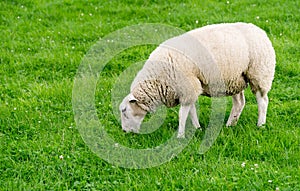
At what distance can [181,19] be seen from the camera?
10797mm

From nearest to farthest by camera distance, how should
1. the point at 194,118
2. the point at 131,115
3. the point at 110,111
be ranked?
the point at 131,115 < the point at 194,118 < the point at 110,111

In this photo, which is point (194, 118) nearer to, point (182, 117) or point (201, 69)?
point (182, 117)

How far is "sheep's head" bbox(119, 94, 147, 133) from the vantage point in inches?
251

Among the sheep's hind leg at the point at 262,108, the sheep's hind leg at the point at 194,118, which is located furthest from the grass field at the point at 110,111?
the sheep's hind leg at the point at 194,118

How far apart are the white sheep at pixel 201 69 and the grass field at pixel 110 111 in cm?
44

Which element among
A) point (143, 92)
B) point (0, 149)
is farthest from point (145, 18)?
point (0, 149)

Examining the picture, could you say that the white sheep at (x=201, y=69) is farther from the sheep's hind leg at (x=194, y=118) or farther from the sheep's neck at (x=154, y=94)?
the sheep's hind leg at (x=194, y=118)

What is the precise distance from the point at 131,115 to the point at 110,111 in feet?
Result: 2.67

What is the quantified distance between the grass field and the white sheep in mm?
441

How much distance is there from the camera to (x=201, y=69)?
6.04 meters

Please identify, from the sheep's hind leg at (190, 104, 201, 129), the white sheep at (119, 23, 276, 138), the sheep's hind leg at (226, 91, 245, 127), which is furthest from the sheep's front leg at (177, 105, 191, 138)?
the sheep's hind leg at (226, 91, 245, 127)

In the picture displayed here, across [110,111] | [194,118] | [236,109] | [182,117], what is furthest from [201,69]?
[110,111]

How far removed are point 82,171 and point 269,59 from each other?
263 centimetres

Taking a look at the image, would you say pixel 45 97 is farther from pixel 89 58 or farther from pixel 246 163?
pixel 246 163
